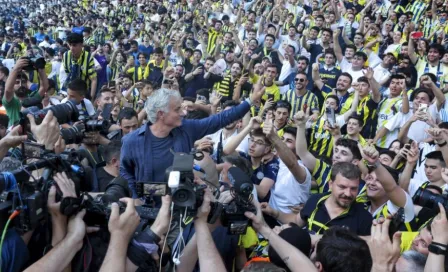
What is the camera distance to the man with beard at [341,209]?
3521mm

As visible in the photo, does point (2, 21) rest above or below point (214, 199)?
below

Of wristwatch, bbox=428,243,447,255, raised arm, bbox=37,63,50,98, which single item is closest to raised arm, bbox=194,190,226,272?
wristwatch, bbox=428,243,447,255

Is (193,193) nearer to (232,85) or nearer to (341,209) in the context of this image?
(341,209)

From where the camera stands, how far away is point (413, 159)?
436 centimetres

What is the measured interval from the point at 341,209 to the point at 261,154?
1.45 meters

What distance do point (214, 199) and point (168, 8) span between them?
17.7m

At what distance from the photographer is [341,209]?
11.9 feet

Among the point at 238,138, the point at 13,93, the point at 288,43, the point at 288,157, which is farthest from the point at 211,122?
the point at 288,43

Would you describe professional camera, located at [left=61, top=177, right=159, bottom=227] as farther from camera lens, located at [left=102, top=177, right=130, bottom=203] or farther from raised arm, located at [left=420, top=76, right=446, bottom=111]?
raised arm, located at [left=420, top=76, right=446, bottom=111]

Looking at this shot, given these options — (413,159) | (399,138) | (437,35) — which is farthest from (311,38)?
(413,159)

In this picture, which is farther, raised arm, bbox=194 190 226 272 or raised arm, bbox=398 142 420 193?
raised arm, bbox=398 142 420 193

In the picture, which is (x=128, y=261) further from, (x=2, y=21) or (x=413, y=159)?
(x=2, y=21)

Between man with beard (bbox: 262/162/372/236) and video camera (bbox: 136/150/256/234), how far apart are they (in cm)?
102

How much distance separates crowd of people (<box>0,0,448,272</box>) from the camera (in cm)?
248
